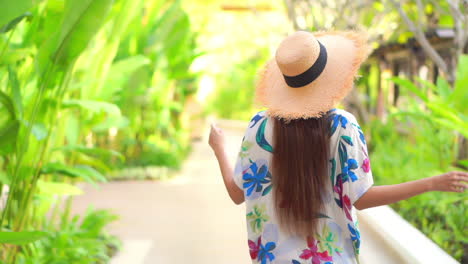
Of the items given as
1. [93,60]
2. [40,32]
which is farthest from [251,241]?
[93,60]

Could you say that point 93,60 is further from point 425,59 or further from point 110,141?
point 425,59

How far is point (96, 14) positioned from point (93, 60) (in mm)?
1171

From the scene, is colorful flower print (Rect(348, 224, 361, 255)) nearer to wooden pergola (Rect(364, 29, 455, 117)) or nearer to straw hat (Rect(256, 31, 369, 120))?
straw hat (Rect(256, 31, 369, 120))

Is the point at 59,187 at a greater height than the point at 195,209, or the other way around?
the point at 59,187

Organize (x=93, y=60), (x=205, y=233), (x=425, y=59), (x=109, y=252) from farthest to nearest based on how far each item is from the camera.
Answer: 1. (x=425, y=59)
2. (x=205, y=233)
3. (x=109, y=252)
4. (x=93, y=60)

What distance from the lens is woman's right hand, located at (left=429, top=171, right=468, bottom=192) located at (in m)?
1.29

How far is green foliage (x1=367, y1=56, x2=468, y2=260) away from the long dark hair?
3.56 feet

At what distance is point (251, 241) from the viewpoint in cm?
157

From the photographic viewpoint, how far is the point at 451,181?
130 centimetres

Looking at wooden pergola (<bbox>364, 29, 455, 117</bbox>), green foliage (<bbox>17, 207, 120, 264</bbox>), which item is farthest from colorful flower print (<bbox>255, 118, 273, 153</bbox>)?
wooden pergola (<bbox>364, 29, 455, 117</bbox>)

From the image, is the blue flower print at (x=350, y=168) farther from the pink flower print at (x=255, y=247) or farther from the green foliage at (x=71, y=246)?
the green foliage at (x=71, y=246)

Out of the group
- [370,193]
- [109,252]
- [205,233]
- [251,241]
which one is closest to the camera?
[370,193]

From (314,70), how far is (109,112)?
1.40 m

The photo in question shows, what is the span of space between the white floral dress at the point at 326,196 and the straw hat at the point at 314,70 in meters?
0.06
